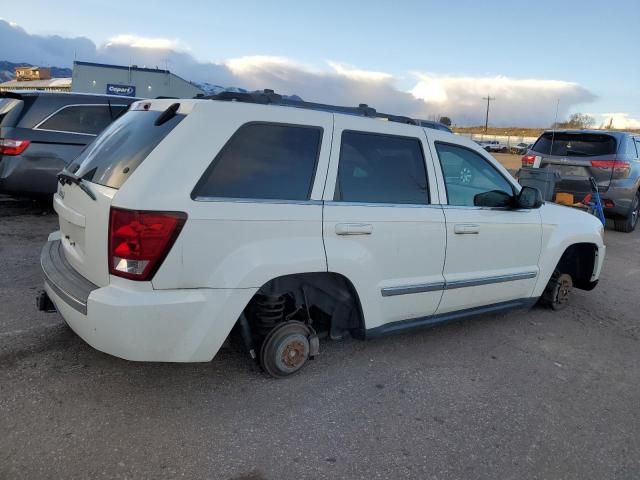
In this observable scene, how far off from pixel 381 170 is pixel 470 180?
969 mm

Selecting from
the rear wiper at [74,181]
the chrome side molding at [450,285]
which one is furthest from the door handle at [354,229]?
the rear wiper at [74,181]

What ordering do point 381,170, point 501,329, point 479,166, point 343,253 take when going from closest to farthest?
point 343,253 → point 381,170 → point 479,166 → point 501,329

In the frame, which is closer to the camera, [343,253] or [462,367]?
[343,253]

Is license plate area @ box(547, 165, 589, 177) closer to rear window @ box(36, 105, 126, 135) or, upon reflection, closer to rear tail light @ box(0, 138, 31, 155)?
rear window @ box(36, 105, 126, 135)

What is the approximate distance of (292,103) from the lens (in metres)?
3.28

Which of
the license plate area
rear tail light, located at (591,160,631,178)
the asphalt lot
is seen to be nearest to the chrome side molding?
the asphalt lot

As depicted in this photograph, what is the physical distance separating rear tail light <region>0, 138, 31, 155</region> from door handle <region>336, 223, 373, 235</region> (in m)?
→ 5.62

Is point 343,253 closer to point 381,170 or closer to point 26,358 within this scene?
point 381,170

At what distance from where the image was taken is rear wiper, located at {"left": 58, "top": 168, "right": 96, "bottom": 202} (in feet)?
9.25

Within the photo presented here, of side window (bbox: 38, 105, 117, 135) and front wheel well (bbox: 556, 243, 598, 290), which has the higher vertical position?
side window (bbox: 38, 105, 117, 135)

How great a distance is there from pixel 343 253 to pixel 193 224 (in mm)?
965

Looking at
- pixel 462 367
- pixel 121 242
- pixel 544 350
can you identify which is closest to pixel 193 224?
pixel 121 242

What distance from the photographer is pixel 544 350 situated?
4.08m

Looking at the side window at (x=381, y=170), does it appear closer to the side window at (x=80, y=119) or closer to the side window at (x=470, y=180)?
the side window at (x=470, y=180)
